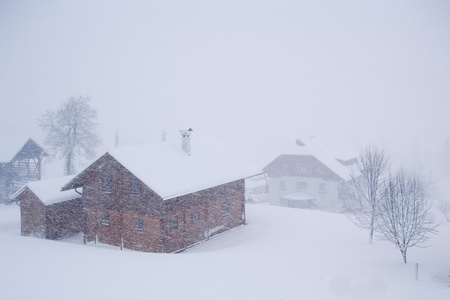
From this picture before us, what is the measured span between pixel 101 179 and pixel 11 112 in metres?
199

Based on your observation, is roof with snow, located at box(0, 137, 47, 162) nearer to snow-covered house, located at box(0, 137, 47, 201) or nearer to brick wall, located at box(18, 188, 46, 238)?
snow-covered house, located at box(0, 137, 47, 201)

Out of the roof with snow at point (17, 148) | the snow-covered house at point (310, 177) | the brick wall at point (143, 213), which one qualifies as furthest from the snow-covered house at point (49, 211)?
the snow-covered house at point (310, 177)

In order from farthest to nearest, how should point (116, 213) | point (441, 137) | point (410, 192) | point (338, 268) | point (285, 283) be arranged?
point (441, 137) < point (116, 213) < point (410, 192) < point (338, 268) < point (285, 283)

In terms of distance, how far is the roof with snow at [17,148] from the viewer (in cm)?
4238

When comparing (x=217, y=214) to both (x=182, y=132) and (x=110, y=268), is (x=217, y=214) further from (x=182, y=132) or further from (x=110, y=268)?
(x=110, y=268)

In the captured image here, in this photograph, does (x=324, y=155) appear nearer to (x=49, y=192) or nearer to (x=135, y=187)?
(x=135, y=187)

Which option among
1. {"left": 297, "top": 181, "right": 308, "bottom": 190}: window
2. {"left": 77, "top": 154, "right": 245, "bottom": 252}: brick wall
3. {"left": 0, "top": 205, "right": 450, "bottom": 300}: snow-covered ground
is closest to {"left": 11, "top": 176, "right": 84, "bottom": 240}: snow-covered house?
{"left": 77, "top": 154, "right": 245, "bottom": 252}: brick wall

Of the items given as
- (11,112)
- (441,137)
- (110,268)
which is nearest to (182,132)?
(110,268)

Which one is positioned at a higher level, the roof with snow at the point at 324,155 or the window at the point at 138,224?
the roof with snow at the point at 324,155

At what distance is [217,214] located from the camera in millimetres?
25062

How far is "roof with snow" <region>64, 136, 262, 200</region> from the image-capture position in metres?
20.7

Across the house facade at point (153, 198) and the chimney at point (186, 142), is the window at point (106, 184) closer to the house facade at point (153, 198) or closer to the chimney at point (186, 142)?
the house facade at point (153, 198)

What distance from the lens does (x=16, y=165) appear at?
152 feet

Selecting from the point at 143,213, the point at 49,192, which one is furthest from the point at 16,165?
the point at 143,213
